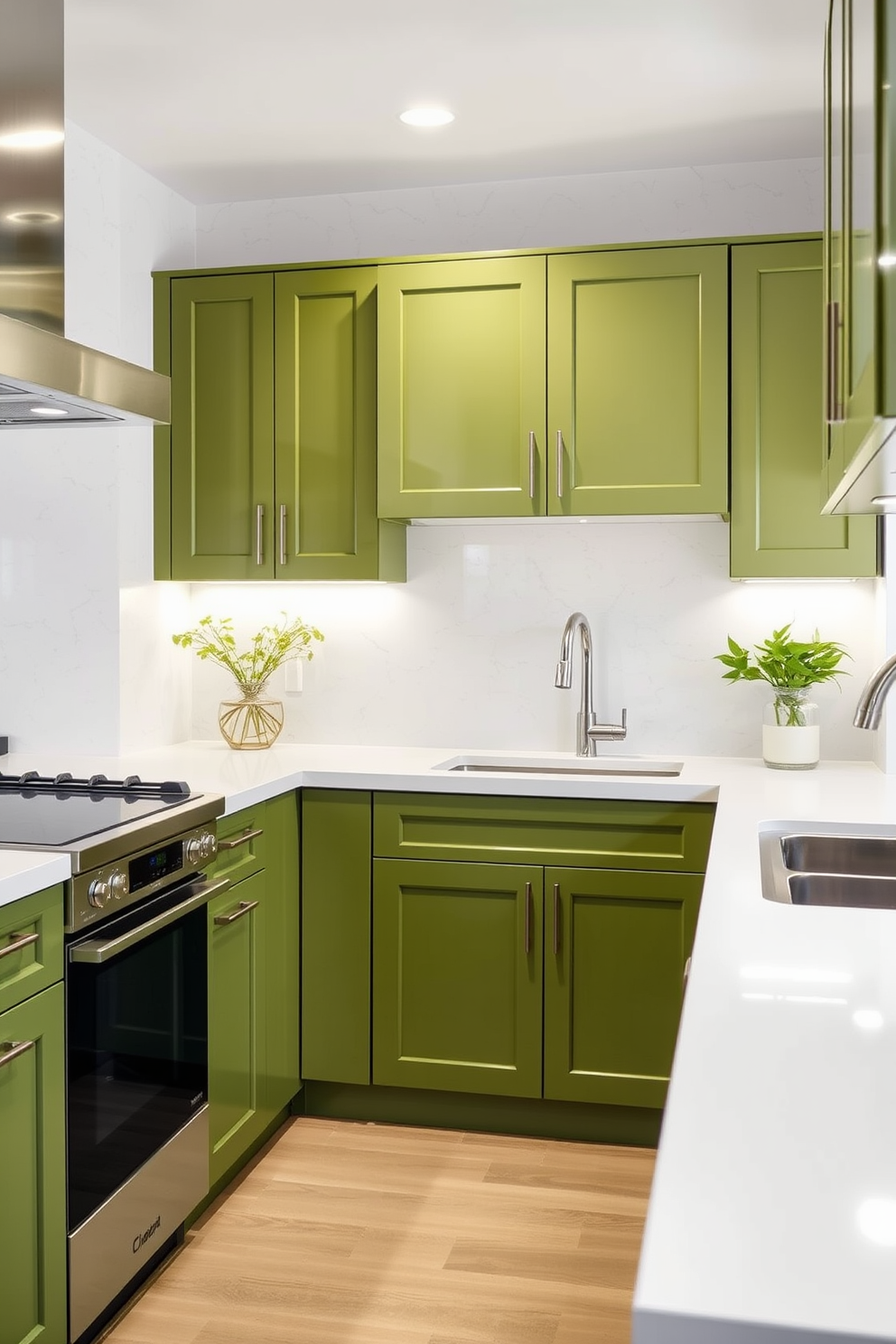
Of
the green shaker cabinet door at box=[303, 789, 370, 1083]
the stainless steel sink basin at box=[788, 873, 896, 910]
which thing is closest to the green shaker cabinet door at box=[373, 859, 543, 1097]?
the green shaker cabinet door at box=[303, 789, 370, 1083]

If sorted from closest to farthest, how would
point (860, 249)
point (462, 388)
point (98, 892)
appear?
1. point (860, 249)
2. point (98, 892)
3. point (462, 388)

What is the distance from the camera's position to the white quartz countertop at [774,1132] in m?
0.66

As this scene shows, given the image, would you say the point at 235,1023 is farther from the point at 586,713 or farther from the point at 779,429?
the point at 779,429

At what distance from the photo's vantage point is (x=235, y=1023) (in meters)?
2.85

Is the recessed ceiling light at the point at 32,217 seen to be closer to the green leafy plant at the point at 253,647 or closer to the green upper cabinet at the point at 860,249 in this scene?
the green leafy plant at the point at 253,647

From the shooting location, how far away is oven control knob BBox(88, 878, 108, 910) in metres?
2.15

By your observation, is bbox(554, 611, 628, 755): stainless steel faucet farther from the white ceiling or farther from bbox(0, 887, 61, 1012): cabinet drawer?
bbox(0, 887, 61, 1012): cabinet drawer

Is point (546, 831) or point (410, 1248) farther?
point (546, 831)

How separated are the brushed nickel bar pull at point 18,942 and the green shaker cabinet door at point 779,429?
6.60 feet

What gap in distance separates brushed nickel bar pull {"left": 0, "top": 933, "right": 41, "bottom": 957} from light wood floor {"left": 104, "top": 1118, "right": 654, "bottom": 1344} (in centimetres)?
83

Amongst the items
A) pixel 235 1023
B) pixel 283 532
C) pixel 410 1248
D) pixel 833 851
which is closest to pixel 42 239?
pixel 283 532

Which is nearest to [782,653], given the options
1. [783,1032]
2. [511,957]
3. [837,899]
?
[511,957]

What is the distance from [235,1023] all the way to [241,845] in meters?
0.40

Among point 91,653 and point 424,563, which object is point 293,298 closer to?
point 424,563
